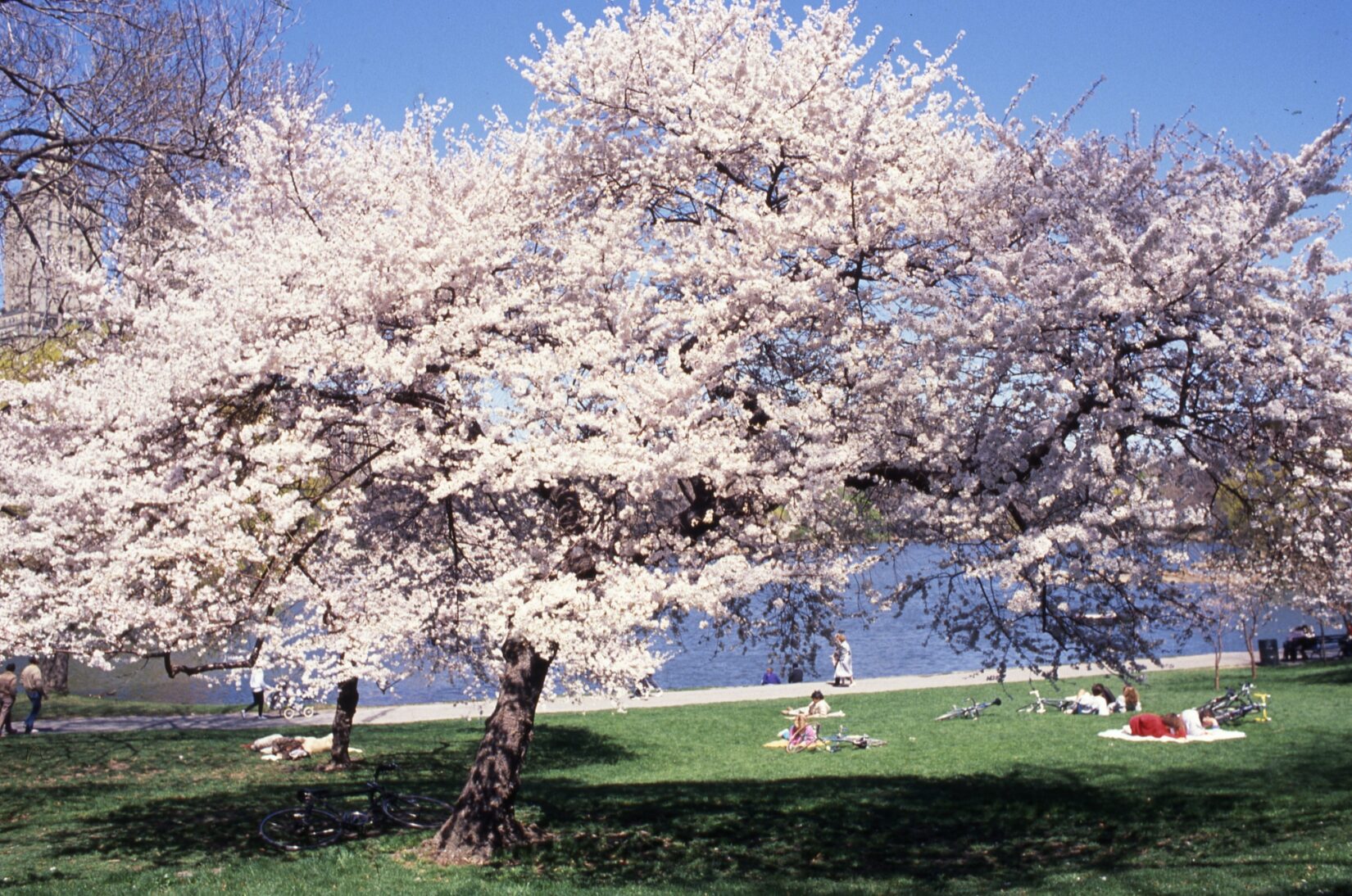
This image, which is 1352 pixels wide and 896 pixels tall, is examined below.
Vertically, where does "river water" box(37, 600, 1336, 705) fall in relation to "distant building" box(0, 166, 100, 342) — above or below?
below

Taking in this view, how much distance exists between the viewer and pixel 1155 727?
18828 mm

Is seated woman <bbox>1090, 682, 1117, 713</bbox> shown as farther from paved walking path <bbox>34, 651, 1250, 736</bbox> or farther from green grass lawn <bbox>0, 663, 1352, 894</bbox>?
green grass lawn <bbox>0, 663, 1352, 894</bbox>

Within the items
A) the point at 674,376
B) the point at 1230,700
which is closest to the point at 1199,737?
the point at 1230,700

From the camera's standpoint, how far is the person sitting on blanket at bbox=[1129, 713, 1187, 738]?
18781 mm

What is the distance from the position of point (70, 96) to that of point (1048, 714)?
20.3m

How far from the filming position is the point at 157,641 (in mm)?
10000

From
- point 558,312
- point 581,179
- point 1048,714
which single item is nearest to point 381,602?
point 558,312

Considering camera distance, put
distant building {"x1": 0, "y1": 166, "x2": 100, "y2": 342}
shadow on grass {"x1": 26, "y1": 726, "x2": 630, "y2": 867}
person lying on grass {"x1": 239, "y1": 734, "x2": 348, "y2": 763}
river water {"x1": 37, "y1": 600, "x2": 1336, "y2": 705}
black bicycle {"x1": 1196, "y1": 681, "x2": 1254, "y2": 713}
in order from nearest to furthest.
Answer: shadow on grass {"x1": 26, "y1": 726, "x2": 630, "y2": 867} → distant building {"x1": 0, "y1": 166, "x2": 100, "y2": 342} → person lying on grass {"x1": 239, "y1": 734, "x2": 348, "y2": 763} → black bicycle {"x1": 1196, "y1": 681, "x2": 1254, "y2": 713} → river water {"x1": 37, "y1": 600, "x2": 1336, "y2": 705}

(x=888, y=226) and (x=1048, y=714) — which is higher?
(x=888, y=226)

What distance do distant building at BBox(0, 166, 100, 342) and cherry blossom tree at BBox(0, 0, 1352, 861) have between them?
2.79 meters

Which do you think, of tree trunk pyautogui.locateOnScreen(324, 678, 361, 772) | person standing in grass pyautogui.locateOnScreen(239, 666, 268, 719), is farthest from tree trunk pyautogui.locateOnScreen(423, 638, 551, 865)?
person standing in grass pyautogui.locateOnScreen(239, 666, 268, 719)

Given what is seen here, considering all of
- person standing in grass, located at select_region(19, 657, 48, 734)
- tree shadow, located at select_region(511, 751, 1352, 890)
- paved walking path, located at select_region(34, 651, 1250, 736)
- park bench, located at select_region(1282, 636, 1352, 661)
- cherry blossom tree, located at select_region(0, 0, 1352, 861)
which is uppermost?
cherry blossom tree, located at select_region(0, 0, 1352, 861)

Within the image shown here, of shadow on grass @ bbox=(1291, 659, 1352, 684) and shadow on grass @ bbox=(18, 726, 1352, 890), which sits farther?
shadow on grass @ bbox=(1291, 659, 1352, 684)

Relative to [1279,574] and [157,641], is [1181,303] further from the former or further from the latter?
[157,641]
